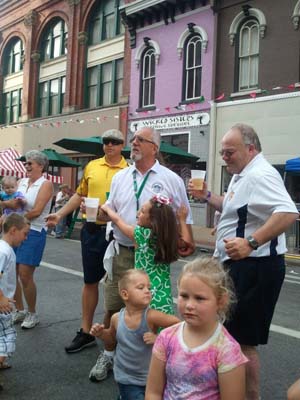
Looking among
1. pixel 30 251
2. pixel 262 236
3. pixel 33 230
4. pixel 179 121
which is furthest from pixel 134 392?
pixel 179 121

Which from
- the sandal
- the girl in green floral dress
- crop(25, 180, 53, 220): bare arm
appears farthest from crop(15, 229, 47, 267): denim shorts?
the girl in green floral dress

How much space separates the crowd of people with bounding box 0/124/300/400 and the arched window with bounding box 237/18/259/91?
518 inches

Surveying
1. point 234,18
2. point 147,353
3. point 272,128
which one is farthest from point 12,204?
point 234,18

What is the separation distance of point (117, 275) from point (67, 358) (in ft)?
3.32

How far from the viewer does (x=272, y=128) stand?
16.0 metres

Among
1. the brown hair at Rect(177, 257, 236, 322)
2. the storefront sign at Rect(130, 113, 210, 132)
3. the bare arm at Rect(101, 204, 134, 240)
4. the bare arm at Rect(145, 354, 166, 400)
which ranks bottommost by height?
the bare arm at Rect(145, 354, 166, 400)

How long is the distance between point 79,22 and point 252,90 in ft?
37.3

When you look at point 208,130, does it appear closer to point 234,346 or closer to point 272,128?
point 272,128

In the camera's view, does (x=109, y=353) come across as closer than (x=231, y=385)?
No

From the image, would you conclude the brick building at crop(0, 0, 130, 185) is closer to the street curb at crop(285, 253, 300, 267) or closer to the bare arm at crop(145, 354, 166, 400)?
the street curb at crop(285, 253, 300, 267)

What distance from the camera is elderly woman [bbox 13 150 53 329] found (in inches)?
191

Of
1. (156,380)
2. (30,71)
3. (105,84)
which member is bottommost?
(156,380)

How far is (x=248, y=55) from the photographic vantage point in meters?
16.7

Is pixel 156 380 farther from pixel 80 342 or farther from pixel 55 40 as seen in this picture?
pixel 55 40
